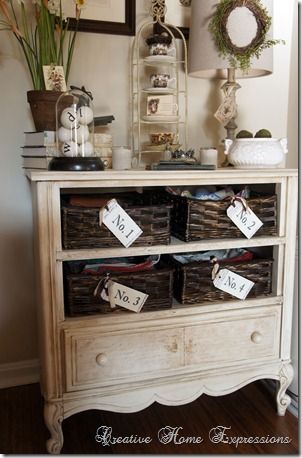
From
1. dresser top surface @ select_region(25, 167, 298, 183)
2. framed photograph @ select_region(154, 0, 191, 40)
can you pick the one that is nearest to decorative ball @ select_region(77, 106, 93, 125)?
dresser top surface @ select_region(25, 167, 298, 183)

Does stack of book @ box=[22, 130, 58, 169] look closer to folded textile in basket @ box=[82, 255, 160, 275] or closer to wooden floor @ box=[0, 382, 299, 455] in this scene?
folded textile in basket @ box=[82, 255, 160, 275]

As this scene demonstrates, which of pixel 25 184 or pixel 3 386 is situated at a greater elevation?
pixel 25 184

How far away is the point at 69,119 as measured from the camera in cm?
128

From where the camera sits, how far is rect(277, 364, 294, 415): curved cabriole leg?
1451 millimetres

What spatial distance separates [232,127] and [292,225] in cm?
45

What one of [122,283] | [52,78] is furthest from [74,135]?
[122,283]

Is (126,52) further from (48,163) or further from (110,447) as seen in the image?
(110,447)

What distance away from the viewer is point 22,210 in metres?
1.59


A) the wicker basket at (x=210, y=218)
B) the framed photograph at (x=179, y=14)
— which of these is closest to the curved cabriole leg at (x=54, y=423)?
the wicker basket at (x=210, y=218)

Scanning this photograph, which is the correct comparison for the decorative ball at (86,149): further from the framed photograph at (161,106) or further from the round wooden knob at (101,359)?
the round wooden knob at (101,359)

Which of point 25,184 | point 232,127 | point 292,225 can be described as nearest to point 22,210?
point 25,184

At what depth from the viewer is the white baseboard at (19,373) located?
166cm

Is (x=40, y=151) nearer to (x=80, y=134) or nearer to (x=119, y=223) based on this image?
(x=80, y=134)

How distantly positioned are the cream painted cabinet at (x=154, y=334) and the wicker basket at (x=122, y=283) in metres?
0.03
